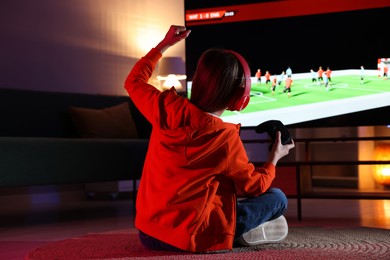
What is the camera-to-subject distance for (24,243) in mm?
2492

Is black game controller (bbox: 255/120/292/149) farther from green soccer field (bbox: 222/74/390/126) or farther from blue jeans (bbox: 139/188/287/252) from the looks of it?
green soccer field (bbox: 222/74/390/126)

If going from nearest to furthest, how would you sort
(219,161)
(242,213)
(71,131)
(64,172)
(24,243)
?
(219,161) < (242,213) < (24,243) < (64,172) < (71,131)

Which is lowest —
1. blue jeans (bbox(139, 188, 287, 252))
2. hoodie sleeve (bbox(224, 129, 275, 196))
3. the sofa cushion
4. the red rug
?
the red rug

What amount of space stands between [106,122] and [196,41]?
88 cm

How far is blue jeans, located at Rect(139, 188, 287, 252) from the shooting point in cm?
191

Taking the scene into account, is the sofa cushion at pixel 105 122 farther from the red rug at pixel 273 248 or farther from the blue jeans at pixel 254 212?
the blue jeans at pixel 254 212

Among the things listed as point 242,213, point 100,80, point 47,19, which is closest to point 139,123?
point 100,80

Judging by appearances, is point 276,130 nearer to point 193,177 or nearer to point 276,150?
point 276,150

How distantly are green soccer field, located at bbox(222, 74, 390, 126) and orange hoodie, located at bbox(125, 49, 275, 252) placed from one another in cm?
190

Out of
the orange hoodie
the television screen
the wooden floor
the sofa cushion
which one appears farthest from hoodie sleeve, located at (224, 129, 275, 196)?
the sofa cushion

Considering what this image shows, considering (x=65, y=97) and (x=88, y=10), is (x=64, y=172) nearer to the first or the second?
(x=65, y=97)

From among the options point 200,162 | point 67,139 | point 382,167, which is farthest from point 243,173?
point 382,167

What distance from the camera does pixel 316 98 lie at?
363 centimetres

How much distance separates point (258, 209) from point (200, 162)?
311 mm
